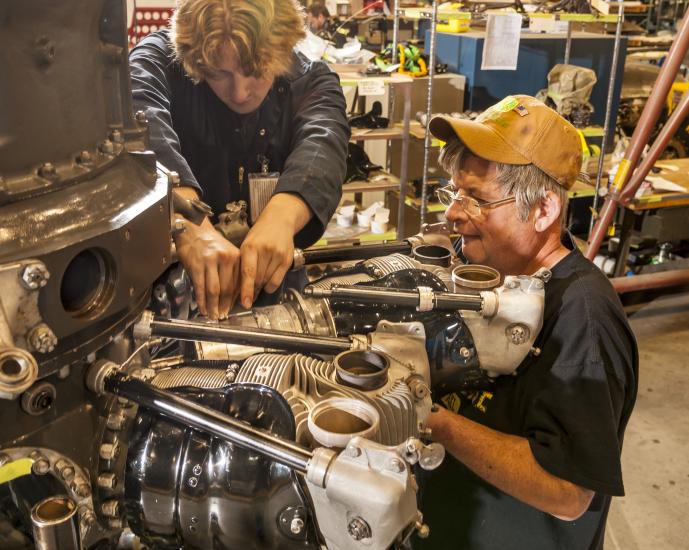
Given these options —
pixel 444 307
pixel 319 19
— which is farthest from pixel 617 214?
pixel 444 307

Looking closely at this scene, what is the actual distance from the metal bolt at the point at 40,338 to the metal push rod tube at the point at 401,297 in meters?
0.45

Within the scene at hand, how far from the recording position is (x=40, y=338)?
1.95 ft

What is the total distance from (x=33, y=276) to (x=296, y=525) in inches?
14.9

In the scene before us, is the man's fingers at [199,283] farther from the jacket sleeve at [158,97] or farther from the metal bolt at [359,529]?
the metal bolt at [359,529]

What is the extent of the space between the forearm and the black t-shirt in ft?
0.10

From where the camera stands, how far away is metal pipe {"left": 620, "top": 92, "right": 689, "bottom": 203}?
325cm

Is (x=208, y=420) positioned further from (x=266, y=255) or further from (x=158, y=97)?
(x=158, y=97)

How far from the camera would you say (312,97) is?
1.82m

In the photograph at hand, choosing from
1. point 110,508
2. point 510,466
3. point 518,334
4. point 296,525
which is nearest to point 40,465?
point 110,508

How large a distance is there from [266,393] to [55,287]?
0.27 meters

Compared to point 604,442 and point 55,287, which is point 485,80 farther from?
point 55,287

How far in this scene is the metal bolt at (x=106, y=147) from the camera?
764 mm

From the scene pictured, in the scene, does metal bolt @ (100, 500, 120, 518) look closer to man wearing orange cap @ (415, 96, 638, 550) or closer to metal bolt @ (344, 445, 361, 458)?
metal bolt @ (344, 445, 361, 458)

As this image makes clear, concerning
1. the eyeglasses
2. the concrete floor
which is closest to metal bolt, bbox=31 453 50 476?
the eyeglasses
